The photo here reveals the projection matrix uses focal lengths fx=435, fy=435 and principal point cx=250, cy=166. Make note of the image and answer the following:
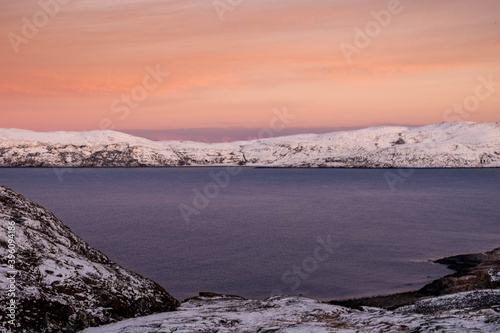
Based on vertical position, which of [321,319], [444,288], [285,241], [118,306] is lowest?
[444,288]

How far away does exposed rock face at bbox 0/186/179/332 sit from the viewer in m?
15.3

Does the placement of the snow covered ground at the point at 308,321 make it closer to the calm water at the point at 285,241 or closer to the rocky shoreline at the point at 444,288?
the rocky shoreline at the point at 444,288

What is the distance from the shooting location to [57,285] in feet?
54.6

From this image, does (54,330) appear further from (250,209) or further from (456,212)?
(456,212)

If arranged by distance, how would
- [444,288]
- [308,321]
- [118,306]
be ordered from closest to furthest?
[308,321] < [118,306] < [444,288]

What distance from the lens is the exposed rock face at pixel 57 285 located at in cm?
1527

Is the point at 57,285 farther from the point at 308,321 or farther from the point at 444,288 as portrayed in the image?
the point at 444,288

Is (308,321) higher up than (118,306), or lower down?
lower down

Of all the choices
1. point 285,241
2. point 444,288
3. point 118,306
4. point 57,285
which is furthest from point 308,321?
point 285,241

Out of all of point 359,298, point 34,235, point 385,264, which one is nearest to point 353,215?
point 385,264

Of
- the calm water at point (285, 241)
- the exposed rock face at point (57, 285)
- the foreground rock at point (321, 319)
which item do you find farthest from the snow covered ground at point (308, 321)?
the calm water at point (285, 241)

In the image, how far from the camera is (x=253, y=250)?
185 ft

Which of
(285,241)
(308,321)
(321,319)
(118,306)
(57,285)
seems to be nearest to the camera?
(57,285)

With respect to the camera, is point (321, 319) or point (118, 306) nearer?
point (118, 306)
